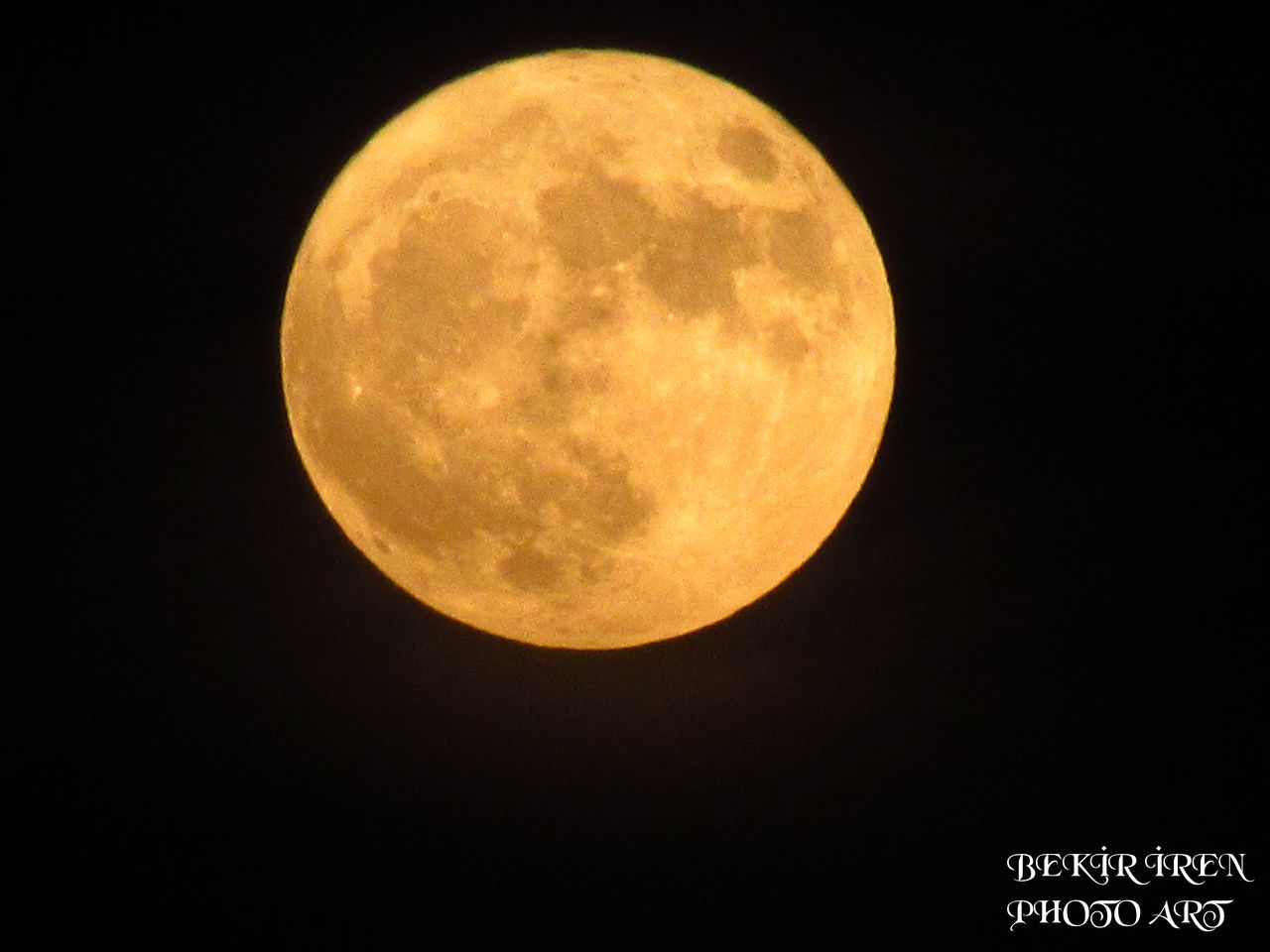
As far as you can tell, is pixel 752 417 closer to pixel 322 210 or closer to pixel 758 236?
pixel 758 236

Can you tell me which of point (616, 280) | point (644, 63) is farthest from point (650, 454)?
point (644, 63)

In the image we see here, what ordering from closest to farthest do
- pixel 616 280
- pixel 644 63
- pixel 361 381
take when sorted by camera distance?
pixel 616 280
pixel 361 381
pixel 644 63

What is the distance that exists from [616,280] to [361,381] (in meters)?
0.71

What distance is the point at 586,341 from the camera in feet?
8.54

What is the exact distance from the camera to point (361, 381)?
281cm

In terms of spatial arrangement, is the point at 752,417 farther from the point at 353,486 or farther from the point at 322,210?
the point at 322,210

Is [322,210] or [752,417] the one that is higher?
[322,210]

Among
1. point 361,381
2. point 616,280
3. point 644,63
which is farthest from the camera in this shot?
point 644,63

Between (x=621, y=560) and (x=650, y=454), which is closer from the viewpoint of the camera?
(x=650, y=454)

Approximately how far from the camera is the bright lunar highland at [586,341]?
8.61 ft

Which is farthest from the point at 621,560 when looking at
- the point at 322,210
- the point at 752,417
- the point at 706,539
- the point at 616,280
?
the point at 322,210

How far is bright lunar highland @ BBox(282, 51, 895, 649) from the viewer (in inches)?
103

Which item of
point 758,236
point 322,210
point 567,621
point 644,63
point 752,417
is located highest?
point 644,63

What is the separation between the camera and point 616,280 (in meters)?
2.60
